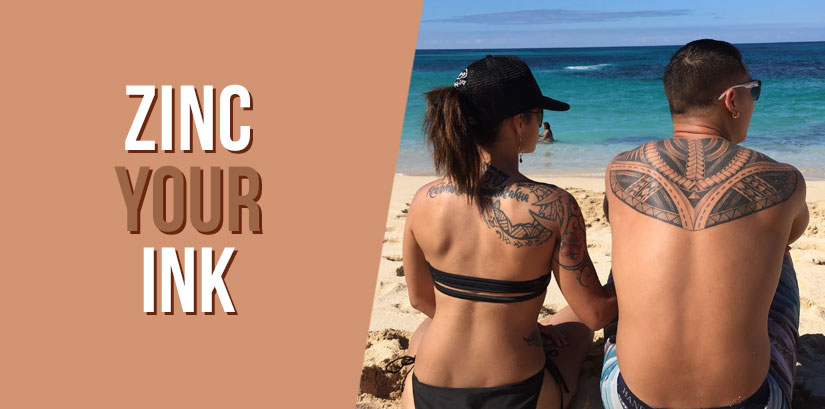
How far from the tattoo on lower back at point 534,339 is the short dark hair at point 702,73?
93cm

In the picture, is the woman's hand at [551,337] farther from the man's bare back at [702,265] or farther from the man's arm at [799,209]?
the man's arm at [799,209]

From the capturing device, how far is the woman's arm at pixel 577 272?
8.21ft

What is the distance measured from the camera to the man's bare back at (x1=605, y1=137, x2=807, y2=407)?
222 centimetres

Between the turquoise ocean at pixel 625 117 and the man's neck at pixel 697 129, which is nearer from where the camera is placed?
the man's neck at pixel 697 129

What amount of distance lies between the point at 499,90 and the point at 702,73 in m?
0.67

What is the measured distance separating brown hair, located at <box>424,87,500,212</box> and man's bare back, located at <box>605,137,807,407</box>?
50cm

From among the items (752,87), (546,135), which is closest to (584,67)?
(546,135)

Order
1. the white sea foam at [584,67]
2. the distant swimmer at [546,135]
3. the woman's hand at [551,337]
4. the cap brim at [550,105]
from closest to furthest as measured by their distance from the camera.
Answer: the cap brim at [550,105] < the woman's hand at [551,337] < the distant swimmer at [546,135] < the white sea foam at [584,67]

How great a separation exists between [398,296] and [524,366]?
71.0 inches

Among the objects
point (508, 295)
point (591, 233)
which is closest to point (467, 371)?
point (508, 295)

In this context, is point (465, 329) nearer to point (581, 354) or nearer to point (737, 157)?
point (581, 354)

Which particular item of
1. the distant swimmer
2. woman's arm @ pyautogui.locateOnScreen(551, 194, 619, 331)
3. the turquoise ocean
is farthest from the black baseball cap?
the distant swimmer

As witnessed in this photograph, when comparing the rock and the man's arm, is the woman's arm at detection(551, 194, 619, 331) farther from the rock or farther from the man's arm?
the rock

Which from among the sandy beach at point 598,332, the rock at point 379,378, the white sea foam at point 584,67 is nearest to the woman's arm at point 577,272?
the sandy beach at point 598,332
